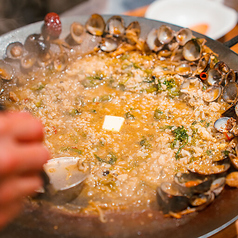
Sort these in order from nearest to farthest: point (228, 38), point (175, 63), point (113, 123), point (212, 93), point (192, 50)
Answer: point (113, 123), point (212, 93), point (192, 50), point (175, 63), point (228, 38)

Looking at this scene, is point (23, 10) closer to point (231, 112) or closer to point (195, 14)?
point (195, 14)

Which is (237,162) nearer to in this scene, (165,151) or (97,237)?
(165,151)

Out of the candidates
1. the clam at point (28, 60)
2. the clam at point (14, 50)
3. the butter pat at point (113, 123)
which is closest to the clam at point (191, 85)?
the butter pat at point (113, 123)

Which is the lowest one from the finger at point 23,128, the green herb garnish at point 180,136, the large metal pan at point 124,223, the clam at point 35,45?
the large metal pan at point 124,223

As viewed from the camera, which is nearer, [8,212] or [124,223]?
[8,212]

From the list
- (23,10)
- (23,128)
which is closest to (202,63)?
(23,128)

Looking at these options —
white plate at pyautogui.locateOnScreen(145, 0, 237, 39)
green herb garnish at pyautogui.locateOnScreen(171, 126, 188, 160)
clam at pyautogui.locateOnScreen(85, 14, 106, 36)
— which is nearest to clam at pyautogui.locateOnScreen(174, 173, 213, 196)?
green herb garnish at pyautogui.locateOnScreen(171, 126, 188, 160)

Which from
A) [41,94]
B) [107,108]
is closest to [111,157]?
[107,108]

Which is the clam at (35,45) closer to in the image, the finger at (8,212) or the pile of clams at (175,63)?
the pile of clams at (175,63)
